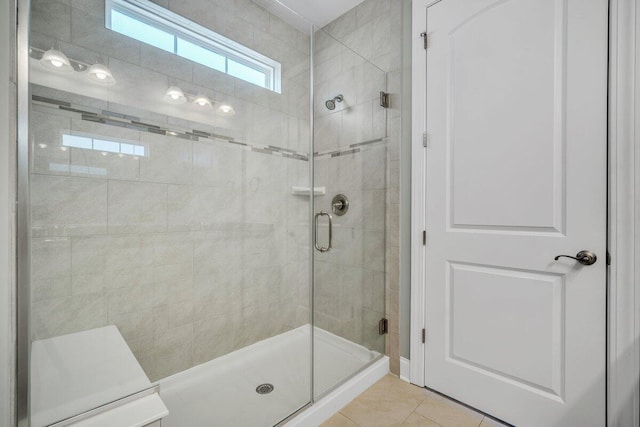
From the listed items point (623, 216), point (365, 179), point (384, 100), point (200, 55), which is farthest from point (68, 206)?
point (623, 216)

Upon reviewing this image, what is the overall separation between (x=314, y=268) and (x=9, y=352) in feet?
4.18

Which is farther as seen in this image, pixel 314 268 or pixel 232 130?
pixel 232 130

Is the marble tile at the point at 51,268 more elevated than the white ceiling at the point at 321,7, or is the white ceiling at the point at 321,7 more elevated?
the white ceiling at the point at 321,7

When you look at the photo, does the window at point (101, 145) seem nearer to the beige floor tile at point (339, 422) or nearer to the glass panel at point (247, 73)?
the glass panel at point (247, 73)

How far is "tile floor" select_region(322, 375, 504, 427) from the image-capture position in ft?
4.92

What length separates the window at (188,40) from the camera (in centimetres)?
152

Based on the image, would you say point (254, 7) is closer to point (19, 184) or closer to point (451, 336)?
point (19, 184)

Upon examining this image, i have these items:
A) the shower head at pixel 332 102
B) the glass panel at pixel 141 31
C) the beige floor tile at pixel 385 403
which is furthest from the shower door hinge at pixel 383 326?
the glass panel at pixel 141 31

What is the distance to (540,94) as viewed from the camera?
137cm

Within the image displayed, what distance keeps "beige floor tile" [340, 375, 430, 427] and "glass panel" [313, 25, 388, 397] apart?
0.15m

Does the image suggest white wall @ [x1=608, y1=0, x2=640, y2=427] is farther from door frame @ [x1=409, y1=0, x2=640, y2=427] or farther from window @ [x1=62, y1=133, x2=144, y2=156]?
window @ [x1=62, y1=133, x2=144, y2=156]

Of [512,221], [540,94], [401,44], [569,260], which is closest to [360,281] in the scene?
[512,221]

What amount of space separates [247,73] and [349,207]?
1125mm

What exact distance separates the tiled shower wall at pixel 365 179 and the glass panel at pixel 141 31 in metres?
0.89
